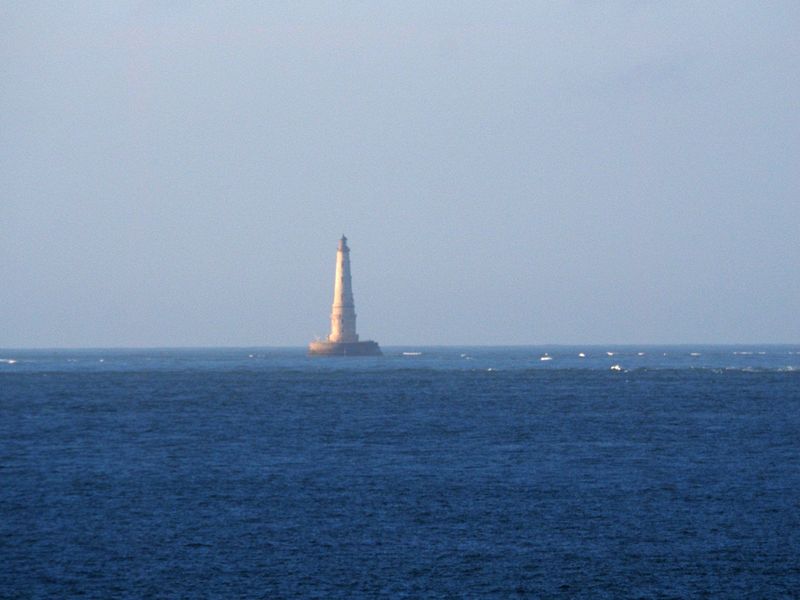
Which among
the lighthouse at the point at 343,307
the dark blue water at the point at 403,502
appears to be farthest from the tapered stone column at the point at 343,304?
the dark blue water at the point at 403,502

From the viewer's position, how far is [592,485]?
2029 inches

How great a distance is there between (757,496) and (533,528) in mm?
10488

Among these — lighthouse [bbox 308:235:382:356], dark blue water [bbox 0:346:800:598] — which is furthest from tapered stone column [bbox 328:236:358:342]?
dark blue water [bbox 0:346:800:598]

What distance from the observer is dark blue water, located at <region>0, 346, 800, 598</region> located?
3509cm

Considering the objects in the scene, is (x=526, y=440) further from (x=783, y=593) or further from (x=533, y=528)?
(x=783, y=593)

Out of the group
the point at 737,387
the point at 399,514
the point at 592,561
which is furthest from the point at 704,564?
the point at 737,387

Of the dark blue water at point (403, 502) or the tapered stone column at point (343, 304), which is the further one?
the tapered stone column at point (343, 304)

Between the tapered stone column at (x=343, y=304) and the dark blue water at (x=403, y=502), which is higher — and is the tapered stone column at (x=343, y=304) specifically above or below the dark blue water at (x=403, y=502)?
above

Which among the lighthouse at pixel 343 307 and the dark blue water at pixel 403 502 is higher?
the lighthouse at pixel 343 307

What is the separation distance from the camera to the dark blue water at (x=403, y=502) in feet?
115

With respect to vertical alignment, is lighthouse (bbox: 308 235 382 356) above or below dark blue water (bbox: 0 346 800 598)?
above

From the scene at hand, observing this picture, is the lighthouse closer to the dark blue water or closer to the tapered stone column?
the tapered stone column

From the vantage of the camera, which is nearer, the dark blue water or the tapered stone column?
the dark blue water

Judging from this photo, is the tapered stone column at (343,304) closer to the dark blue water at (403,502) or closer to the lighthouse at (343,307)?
the lighthouse at (343,307)
